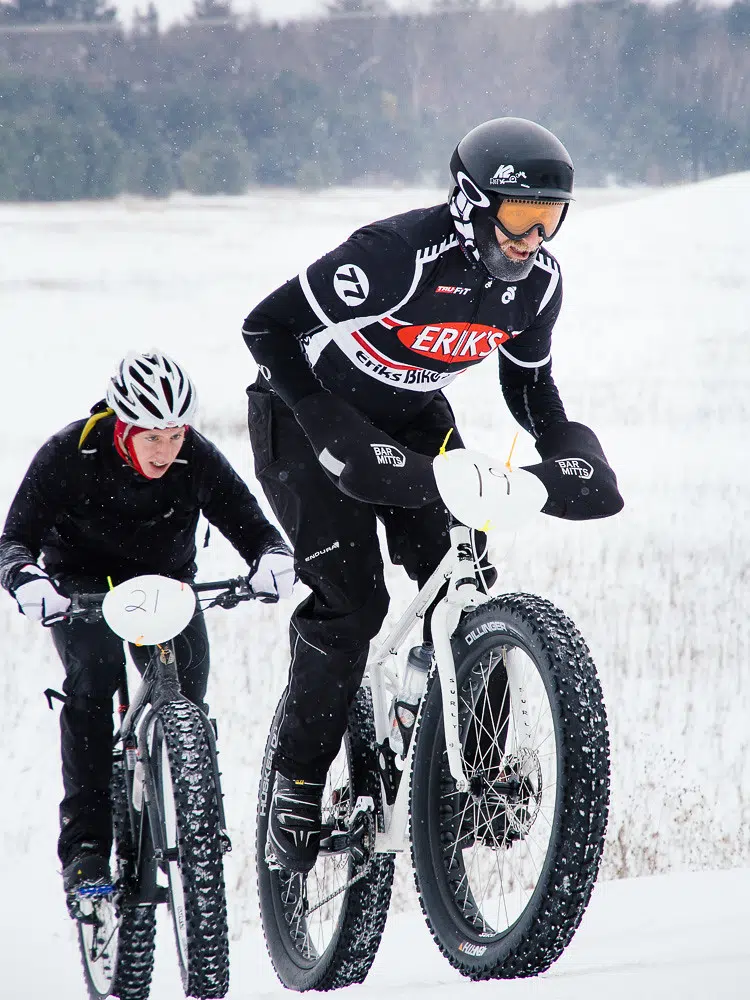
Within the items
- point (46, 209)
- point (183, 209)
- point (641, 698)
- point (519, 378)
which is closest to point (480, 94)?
point (183, 209)

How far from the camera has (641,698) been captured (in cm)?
773

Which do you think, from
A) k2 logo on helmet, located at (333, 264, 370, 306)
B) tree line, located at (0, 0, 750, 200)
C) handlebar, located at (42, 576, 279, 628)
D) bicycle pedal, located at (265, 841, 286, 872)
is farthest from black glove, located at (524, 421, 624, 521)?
tree line, located at (0, 0, 750, 200)

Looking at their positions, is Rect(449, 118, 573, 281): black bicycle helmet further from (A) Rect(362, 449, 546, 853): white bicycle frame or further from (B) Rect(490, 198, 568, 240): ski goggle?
(A) Rect(362, 449, 546, 853): white bicycle frame

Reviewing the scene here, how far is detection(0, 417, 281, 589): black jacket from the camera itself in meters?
3.96

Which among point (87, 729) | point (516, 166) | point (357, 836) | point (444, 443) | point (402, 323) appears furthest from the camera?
point (87, 729)

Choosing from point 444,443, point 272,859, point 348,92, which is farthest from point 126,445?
point 348,92

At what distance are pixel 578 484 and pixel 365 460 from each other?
0.55 metres

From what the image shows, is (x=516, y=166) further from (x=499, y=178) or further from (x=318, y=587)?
(x=318, y=587)

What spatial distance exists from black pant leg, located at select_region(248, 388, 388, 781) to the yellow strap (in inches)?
29.4

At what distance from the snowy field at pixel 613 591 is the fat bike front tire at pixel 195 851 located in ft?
1.79

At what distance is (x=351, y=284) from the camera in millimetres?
3188

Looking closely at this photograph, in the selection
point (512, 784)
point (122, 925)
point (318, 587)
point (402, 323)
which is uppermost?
point (402, 323)

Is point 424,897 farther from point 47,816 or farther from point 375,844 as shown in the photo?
point 47,816

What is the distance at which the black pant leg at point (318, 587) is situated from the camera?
134 inches
